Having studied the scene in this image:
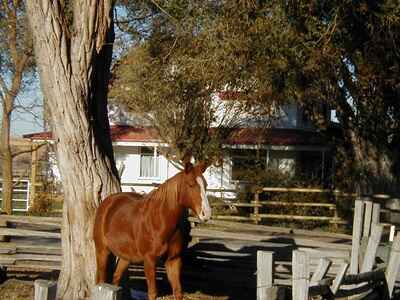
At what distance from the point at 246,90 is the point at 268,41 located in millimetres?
4019

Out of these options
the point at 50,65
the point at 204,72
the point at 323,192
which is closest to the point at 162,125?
the point at 323,192

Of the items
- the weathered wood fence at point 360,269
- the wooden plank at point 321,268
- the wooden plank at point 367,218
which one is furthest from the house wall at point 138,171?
the wooden plank at point 321,268

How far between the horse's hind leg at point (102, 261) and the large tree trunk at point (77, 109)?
0.76 feet

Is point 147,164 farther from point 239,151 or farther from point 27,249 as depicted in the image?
point 27,249

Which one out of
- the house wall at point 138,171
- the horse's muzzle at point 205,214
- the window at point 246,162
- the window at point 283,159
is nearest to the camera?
the horse's muzzle at point 205,214

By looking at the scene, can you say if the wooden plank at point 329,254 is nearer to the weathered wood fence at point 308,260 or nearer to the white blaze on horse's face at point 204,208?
the weathered wood fence at point 308,260

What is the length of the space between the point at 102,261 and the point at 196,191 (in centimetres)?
211

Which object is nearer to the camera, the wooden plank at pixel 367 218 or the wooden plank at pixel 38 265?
the wooden plank at pixel 367 218

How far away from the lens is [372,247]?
361 inches

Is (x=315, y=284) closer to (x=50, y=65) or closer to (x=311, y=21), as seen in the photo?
(x=50, y=65)

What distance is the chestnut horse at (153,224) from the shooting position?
24.9 feet

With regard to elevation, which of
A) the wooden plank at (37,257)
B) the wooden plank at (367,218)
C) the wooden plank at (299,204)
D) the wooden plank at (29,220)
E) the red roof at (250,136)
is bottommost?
the wooden plank at (37,257)

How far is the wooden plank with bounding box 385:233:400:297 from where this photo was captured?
9.19 metres

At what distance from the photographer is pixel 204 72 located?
1416cm
